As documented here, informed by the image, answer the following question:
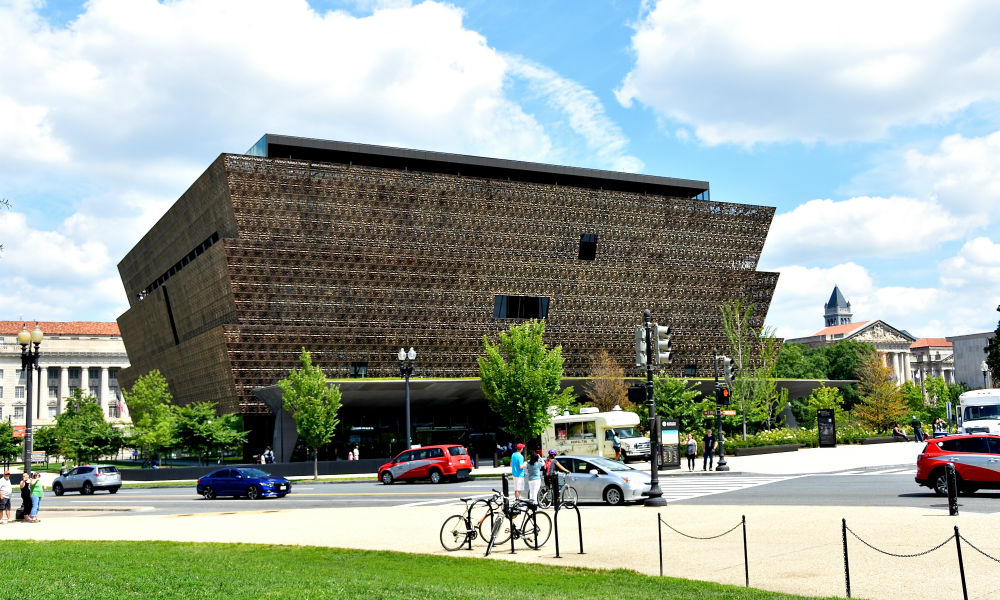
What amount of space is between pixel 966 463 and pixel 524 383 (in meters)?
27.1

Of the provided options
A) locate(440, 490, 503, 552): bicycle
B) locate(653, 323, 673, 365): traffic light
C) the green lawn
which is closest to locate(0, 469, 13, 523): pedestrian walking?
the green lawn

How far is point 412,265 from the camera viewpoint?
68062 mm

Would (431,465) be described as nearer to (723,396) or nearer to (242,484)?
(242,484)

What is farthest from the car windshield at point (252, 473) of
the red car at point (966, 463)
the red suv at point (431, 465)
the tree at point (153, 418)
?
the tree at point (153, 418)

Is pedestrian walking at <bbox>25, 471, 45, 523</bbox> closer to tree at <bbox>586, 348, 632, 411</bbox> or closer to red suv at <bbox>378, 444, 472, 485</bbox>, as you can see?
red suv at <bbox>378, 444, 472, 485</bbox>

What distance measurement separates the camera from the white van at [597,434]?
1839 inches

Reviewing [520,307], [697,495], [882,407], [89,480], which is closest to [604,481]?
[697,495]

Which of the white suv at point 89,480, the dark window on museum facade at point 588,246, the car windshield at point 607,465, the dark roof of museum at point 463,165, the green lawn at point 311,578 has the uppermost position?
the dark roof of museum at point 463,165

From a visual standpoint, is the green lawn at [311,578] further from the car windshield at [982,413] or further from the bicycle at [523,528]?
the car windshield at [982,413]

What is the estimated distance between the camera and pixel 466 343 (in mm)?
69812

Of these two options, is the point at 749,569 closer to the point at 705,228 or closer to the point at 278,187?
the point at 278,187

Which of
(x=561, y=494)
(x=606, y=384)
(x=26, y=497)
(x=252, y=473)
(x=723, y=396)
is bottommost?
(x=252, y=473)

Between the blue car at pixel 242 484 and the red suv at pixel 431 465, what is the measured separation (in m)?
6.46

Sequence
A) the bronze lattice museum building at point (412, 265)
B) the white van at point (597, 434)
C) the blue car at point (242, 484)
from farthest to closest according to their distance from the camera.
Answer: the bronze lattice museum building at point (412, 265) < the white van at point (597, 434) < the blue car at point (242, 484)
